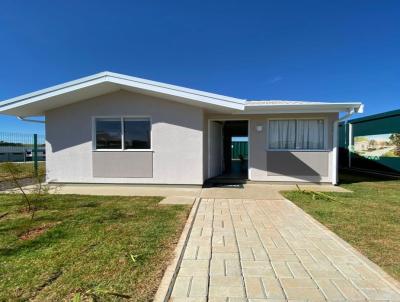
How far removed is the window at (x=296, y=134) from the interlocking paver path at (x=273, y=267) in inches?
219

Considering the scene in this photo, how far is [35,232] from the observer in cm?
422

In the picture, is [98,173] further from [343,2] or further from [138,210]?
[343,2]

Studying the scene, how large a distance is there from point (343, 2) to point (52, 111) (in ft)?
39.1

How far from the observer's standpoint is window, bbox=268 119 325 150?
9.88m

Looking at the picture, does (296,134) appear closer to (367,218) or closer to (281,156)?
(281,156)

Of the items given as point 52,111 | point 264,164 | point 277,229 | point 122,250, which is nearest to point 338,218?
point 277,229

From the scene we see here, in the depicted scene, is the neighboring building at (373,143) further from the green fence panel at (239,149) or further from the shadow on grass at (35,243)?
the shadow on grass at (35,243)

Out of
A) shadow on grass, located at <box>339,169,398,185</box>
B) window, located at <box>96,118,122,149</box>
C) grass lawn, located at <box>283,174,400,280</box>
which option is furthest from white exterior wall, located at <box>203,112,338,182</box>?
window, located at <box>96,118,122,149</box>

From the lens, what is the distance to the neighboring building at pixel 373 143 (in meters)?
13.4

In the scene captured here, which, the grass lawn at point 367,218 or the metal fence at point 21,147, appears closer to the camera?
the grass lawn at point 367,218

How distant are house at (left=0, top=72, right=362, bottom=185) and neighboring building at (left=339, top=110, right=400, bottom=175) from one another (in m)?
6.51

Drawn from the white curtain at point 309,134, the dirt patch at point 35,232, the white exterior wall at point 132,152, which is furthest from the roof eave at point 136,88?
the dirt patch at point 35,232

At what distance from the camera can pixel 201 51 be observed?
14062 mm

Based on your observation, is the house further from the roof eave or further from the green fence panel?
the green fence panel
